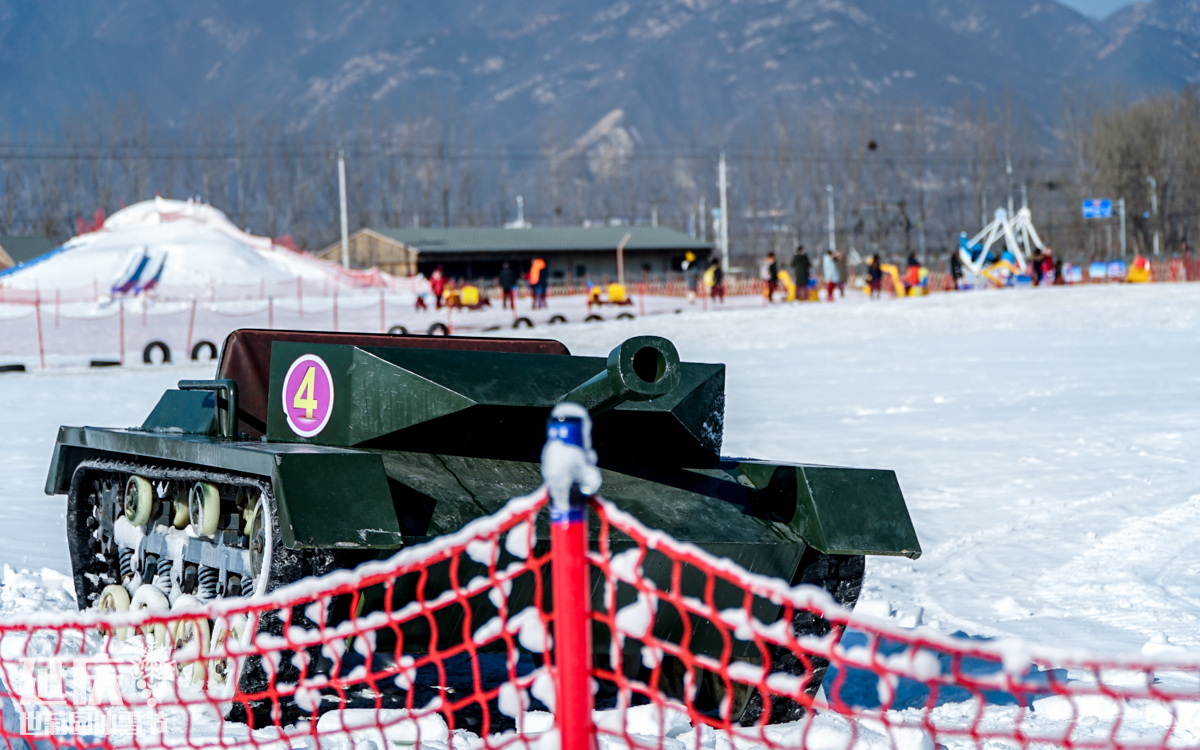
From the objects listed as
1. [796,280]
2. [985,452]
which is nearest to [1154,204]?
[796,280]

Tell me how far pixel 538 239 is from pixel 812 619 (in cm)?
6043

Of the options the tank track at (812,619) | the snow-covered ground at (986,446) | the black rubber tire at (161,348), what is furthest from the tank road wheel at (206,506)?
the black rubber tire at (161,348)

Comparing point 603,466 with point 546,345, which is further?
point 546,345

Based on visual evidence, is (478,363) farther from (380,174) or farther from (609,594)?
(380,174)

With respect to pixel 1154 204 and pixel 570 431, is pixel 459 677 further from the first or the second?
pixel 1154 204

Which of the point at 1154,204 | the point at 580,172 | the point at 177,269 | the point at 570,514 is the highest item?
the point at 580,172

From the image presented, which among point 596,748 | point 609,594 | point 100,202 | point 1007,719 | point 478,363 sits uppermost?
point 100,202

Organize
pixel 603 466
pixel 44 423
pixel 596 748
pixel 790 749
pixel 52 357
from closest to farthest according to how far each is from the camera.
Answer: pixel 596 748, pixel 790 749, pixel 603 466, pixel 44 423, pixel 52 357

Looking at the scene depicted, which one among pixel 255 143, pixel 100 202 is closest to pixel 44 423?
pixel 100 202

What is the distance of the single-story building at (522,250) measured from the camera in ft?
205

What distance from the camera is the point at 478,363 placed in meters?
5.53

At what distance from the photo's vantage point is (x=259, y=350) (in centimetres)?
655

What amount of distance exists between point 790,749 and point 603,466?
1544mm

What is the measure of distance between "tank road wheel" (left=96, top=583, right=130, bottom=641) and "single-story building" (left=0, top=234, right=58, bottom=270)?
64609 mm
